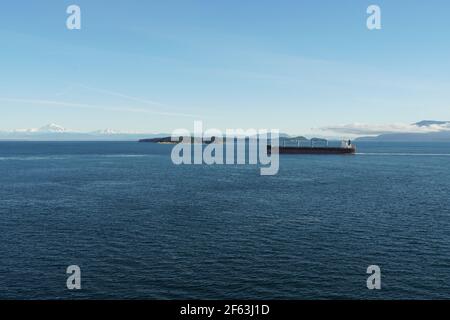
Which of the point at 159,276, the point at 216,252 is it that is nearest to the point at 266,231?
the point at 216,252

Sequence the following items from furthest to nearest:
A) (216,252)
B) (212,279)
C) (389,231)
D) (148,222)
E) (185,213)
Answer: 1. (185,213)
2. (148,222)
3. (389,231)
4. (216,252)
5. (212,279)

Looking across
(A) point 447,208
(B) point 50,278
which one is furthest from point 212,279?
(A) point 447,208
